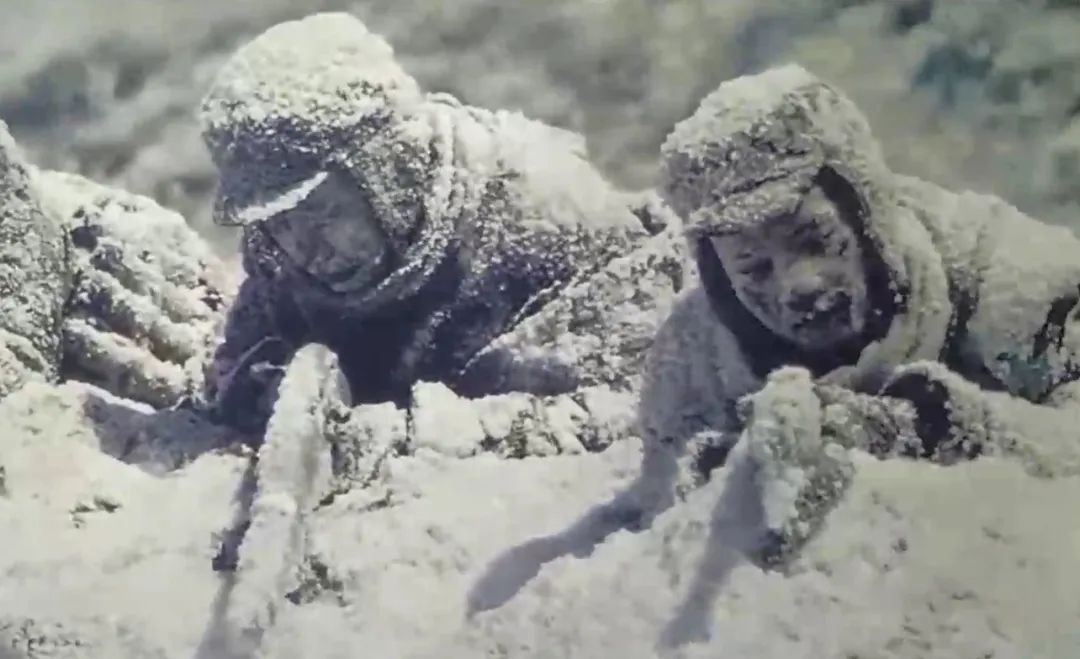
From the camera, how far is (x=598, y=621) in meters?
0.87

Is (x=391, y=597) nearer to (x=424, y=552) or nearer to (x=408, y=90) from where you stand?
(x=424, y=552)

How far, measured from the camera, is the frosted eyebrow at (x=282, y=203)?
3.63ft

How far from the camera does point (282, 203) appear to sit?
3.63 ft

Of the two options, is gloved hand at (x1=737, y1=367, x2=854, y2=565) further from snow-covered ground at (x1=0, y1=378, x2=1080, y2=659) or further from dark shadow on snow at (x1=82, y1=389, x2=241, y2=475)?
dark shadow on snow at (x1=82, y1=389, x2=241, y2=475)

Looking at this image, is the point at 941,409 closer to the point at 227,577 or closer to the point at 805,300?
the point at 805,300

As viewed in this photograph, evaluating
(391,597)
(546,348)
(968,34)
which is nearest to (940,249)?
(968,34)

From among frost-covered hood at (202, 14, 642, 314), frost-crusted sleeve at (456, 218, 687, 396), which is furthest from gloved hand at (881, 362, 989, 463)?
frost-covered hood at (202, 14, 642, 314)

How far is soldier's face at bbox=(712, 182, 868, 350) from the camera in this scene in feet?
3.07

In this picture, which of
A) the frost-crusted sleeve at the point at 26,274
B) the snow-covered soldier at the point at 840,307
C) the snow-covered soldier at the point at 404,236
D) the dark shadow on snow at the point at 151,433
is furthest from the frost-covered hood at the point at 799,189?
the frost-crusted sleeve at the point at 26,274

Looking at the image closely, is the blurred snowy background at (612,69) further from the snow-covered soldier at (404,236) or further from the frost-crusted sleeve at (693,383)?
the frost-crusted sleeve at (693,383)

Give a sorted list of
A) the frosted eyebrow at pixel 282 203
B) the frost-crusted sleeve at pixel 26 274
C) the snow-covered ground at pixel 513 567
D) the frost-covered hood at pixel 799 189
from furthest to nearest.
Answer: the frost-crusted sleeve at pixel 26 274
the frosted eyebrow at pixel 282 203
the frost-covered hood at pixel 799 189
the snow-covered ground at pixel 513 567

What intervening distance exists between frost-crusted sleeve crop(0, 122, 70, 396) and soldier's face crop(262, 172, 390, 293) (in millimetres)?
259

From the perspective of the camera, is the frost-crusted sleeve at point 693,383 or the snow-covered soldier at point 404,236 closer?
the frost-crusted sleeve at point 693,383

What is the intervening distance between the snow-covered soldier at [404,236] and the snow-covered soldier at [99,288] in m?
A: 0.10
